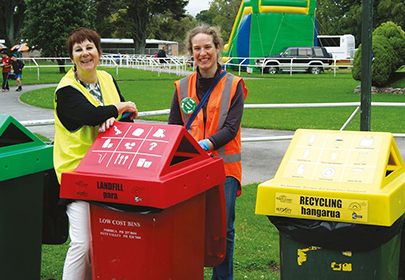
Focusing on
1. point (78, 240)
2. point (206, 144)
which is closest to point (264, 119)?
point (206, 144)

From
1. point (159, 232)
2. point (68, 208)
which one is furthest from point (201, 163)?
point (68, 208)

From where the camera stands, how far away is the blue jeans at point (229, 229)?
3.49 metres

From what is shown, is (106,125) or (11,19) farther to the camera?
(11,19)

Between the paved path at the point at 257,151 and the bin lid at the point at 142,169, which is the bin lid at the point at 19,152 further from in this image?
the paved path at the point at 257,151

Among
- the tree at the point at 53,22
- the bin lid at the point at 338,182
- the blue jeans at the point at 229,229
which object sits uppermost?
the tree at the point at 53,22

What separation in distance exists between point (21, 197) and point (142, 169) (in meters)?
1.14

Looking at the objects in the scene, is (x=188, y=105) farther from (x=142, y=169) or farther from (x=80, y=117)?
(x=142, y=169)

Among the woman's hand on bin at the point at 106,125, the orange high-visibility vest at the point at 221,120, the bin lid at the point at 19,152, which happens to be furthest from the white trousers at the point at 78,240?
the orange high-visibility vest at the point at 221,120

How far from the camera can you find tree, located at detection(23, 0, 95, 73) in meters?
32.9

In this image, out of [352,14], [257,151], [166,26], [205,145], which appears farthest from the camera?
[166,26]

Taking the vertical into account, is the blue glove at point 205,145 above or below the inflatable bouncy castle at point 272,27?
below

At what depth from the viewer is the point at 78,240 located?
3.05m

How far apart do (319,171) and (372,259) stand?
0.52m

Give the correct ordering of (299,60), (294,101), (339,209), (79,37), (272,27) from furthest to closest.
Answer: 1. (272,27)
2. (299,60)
3. (294,101)
4. (79,37)
5. (339,209)
